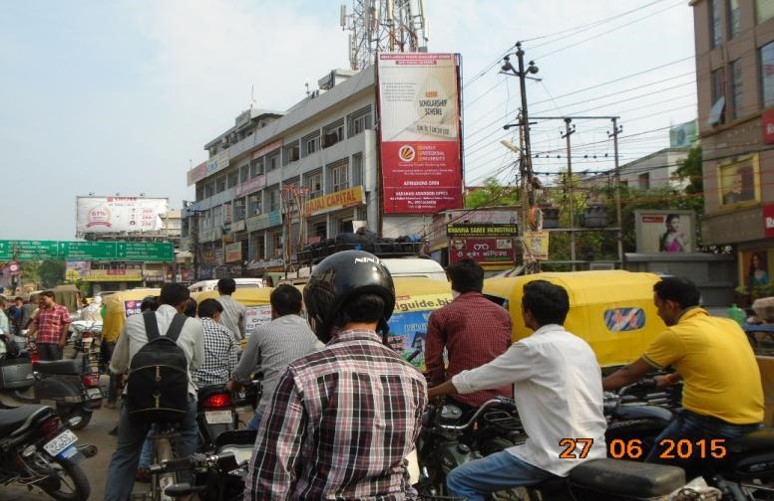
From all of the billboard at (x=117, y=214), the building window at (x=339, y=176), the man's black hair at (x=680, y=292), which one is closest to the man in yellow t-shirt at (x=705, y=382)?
the man's black hair at (x=680, y=292)

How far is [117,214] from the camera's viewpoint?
207 feet

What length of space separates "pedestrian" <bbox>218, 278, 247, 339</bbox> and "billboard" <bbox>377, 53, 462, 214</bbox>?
1907 cm

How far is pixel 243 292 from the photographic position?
9172mm

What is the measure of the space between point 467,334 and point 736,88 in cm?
2109

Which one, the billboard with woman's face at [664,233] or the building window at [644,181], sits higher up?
the building window at [644,181]

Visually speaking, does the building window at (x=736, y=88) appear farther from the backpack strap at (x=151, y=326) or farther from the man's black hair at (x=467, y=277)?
the backpack strap at (x=151, y=326)

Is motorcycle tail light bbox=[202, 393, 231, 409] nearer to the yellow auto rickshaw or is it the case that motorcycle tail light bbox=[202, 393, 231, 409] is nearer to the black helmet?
the yellow auto rickshaw

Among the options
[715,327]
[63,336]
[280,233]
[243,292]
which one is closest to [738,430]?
[715,327]

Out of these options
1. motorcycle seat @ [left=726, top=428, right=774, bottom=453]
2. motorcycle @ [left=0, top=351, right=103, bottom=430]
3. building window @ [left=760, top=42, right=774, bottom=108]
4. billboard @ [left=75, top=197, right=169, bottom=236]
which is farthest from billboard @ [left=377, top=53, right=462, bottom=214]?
billboard @ [left=75, top=197, right=169, bottom=236]

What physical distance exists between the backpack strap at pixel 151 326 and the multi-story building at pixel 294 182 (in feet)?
62.4

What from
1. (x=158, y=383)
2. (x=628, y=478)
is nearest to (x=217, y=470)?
(x=628, y=478)

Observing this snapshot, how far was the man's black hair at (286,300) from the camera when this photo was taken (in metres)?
4.68

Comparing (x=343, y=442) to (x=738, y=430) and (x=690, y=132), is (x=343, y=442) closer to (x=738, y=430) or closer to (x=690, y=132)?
(x=738, y=430)

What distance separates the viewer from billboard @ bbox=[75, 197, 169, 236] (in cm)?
6169
